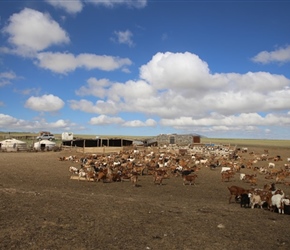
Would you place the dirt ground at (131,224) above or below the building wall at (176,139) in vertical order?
below

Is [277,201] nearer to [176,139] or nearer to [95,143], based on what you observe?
[95,143]

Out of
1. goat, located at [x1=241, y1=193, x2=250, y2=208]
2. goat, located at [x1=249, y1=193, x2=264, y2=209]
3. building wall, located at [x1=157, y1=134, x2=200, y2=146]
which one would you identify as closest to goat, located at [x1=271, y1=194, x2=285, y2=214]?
goat, located at [x1=249, y1=193, x2=264, y2=209]

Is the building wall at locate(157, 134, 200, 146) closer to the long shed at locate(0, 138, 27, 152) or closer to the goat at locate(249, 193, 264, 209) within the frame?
the long shed at locate(0, 138, 27, 152)

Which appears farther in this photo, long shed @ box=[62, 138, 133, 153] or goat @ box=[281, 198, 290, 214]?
long shed @ box=[62, 138, 133, 153]

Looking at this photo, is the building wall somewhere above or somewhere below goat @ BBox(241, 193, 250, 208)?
above

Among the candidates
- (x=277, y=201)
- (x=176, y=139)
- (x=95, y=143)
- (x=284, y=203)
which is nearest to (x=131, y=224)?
(x=277, y=201)

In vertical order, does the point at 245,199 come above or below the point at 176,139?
below

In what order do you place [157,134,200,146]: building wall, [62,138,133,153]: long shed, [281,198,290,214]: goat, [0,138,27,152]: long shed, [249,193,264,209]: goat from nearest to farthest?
[281,198,290,214]: goat → [249,193,264,209]: goat → [0,138,27,152]: long shed → [62,138,133,153]: long shed → [157,134,200,146]: building wall

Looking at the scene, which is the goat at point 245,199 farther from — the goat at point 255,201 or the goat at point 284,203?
the goat at point 284,203

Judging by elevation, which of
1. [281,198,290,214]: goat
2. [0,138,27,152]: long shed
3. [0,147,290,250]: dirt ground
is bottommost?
[0,147,290,250]: dirt ground

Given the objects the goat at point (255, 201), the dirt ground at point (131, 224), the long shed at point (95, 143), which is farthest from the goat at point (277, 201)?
the long shed at point (95, 143)

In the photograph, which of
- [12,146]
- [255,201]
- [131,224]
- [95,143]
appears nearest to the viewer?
[131,224]

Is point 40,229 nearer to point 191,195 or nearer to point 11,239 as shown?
point 11,239

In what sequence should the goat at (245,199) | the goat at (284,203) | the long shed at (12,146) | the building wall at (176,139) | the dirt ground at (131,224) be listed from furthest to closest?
the building wall at (176,139)
the long shed at (12,146)
the goat at (245,199)
the goat at (284,203)
the dirt ground at (131,224)
